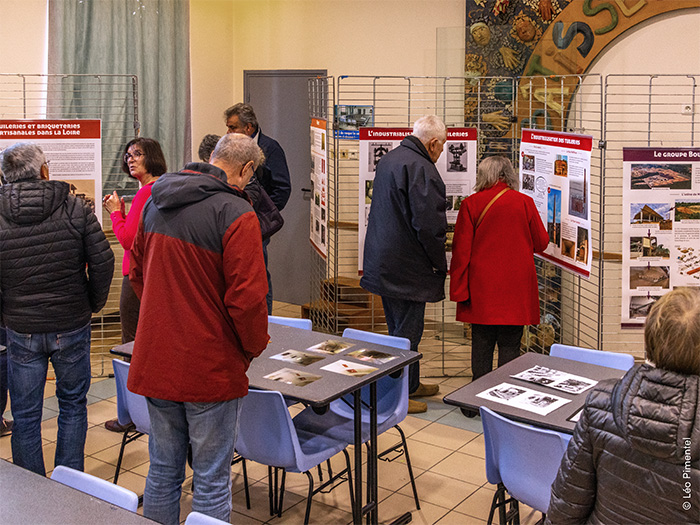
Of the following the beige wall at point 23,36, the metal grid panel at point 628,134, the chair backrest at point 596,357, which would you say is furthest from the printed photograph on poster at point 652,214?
the beige wall at point 23,36

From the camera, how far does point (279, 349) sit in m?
3.62

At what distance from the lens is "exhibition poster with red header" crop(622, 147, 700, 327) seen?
13.6ft

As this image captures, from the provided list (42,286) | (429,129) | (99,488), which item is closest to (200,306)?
(99,488)

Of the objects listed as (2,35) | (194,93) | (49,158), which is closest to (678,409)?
(49,158)

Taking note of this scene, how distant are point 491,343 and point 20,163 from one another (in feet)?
9.47

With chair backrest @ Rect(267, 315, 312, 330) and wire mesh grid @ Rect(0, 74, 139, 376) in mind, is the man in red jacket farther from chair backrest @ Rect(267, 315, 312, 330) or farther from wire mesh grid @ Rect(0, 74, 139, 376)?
wire mesh grid @ Rect(0, 74, 139, 376)

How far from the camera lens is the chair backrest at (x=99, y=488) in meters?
2.20

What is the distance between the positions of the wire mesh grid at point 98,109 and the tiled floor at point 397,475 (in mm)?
1398

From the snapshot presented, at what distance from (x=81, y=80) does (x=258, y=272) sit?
4.41 meters

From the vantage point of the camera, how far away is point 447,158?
5250mm

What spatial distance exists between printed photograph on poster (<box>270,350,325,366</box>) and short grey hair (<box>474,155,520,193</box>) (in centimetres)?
176

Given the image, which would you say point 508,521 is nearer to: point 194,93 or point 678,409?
point 678,409

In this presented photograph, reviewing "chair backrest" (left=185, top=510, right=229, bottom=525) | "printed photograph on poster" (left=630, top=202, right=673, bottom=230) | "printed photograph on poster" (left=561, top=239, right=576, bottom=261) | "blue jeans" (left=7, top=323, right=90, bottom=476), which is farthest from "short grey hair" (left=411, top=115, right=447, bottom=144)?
"chair backrest" (left=185, top=510, right=229, bottom=525)

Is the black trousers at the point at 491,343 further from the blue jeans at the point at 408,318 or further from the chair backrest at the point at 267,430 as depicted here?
the chair backrest at the point at 267,430
